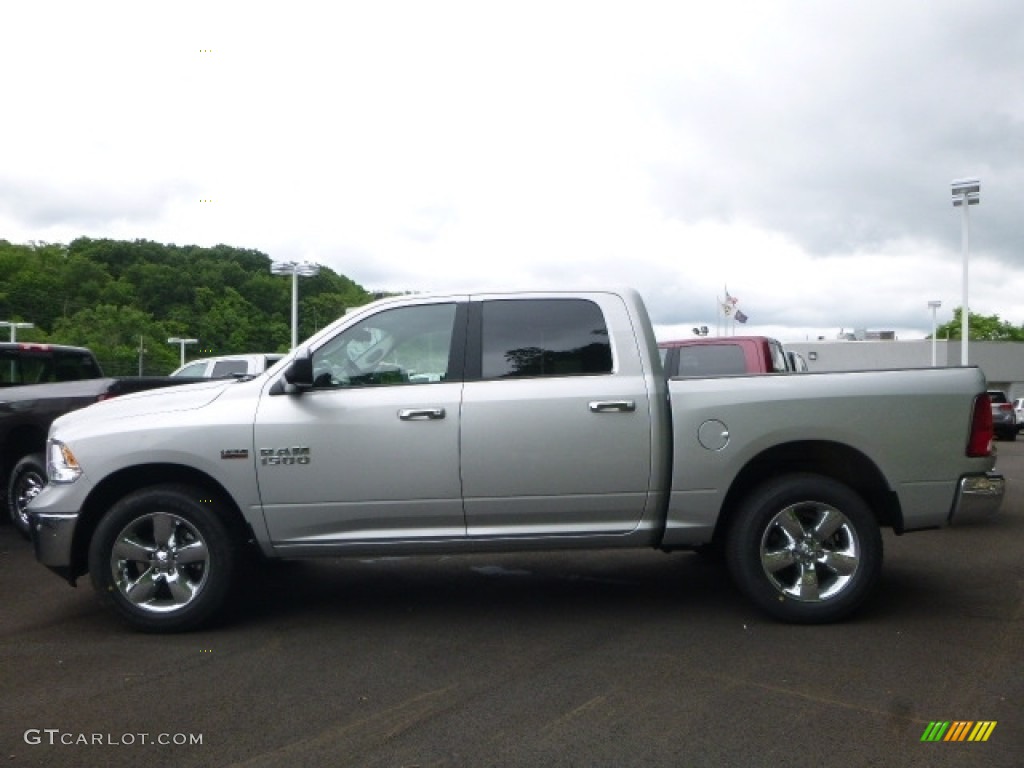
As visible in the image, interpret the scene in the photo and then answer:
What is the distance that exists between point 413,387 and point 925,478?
10.2ft

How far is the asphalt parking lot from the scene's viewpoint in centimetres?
415

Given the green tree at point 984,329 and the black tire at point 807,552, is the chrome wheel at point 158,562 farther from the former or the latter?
the green tree at point 984,329

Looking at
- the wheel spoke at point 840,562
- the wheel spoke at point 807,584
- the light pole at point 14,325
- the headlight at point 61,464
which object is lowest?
the wheel spoke at point 807,584

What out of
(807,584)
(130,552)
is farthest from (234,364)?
(807,584)

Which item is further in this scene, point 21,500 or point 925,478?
point 21,500

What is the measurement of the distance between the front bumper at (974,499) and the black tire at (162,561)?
14.2ft

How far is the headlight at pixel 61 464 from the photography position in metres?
6.05

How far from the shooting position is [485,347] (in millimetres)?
6137

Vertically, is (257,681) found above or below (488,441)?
below

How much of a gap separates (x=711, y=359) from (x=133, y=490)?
715cm

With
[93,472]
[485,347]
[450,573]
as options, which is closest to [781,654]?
[485,347]

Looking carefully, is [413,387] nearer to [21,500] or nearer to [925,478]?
[925,478]

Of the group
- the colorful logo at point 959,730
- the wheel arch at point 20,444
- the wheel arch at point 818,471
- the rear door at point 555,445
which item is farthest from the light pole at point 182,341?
the colorful logo at point 959,730

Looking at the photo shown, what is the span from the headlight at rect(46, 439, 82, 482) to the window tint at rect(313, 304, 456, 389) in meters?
1.53
